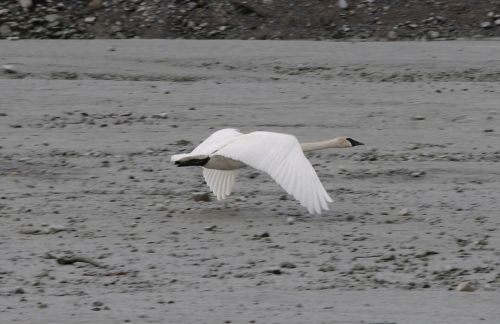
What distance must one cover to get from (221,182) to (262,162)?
68cm

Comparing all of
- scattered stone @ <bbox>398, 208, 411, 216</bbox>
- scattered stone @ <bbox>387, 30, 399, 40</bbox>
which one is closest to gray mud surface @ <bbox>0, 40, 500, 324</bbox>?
scattered stone @ <bbox>398, 208, 411, 216</bbox>

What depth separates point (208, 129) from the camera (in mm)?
11898

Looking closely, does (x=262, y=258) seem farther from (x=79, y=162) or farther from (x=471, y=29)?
(x=471, y=29)

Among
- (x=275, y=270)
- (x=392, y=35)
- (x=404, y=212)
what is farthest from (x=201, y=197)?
(x=392, y=35)

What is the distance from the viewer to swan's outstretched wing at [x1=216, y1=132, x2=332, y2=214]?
8859mm

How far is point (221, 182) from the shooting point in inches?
385

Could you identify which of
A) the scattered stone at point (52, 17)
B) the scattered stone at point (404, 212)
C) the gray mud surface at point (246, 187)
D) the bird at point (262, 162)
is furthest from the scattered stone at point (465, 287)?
the scattered stone at point (52, 17)

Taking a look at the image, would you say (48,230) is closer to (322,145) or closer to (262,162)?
(262,162)

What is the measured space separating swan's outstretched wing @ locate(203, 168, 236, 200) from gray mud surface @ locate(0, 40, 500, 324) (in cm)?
10

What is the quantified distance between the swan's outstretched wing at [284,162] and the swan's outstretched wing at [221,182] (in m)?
0.35

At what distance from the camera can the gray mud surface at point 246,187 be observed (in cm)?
739

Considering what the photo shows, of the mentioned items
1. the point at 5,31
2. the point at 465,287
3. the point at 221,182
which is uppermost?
the point at 5,31

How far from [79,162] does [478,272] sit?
3924mm

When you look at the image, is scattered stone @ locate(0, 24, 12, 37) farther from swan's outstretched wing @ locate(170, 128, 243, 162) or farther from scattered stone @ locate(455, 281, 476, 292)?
scattered stone @ locate(455, 281, 476, 292)
